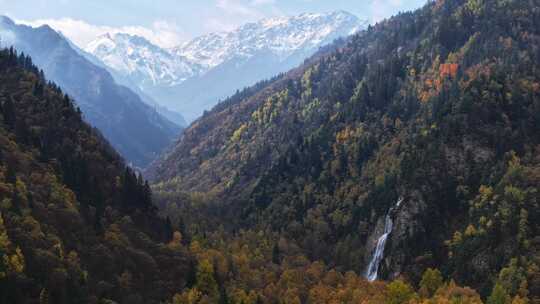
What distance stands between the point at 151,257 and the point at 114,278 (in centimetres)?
2283

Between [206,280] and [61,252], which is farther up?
[61,252]

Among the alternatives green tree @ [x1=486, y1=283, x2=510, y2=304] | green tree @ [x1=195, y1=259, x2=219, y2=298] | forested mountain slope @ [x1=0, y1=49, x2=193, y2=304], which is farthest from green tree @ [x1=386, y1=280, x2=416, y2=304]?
forested mountain slope @ [x1=0, y1=49, x2=193, y2=304]

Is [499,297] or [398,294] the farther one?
[398,294]

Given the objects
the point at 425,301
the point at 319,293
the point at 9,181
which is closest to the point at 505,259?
the point at 425,301

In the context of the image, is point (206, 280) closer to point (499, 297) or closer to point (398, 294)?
point (398, 294)

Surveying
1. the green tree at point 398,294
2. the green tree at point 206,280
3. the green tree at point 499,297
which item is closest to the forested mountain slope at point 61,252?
the green tree at point 206,280

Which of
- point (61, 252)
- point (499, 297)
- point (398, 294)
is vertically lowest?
point (398, 294)

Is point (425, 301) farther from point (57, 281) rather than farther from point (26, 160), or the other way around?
point (26, 160)

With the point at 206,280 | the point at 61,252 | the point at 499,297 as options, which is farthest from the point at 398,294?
the point at 61,252

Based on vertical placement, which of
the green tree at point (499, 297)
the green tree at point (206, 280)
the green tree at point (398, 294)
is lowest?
the green tree at point (206, 280)

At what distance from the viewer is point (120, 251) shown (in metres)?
182

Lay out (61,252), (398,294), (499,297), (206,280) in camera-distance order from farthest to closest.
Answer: (206,280), (398,294), (499,297), (61,252)

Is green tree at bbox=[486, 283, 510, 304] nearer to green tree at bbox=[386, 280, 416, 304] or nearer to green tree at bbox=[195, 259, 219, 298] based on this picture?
green tree at bbox=[386, 280, 416, 304]

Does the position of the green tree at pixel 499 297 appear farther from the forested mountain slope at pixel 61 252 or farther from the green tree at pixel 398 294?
the forested mountain slope at pixel 61 252
